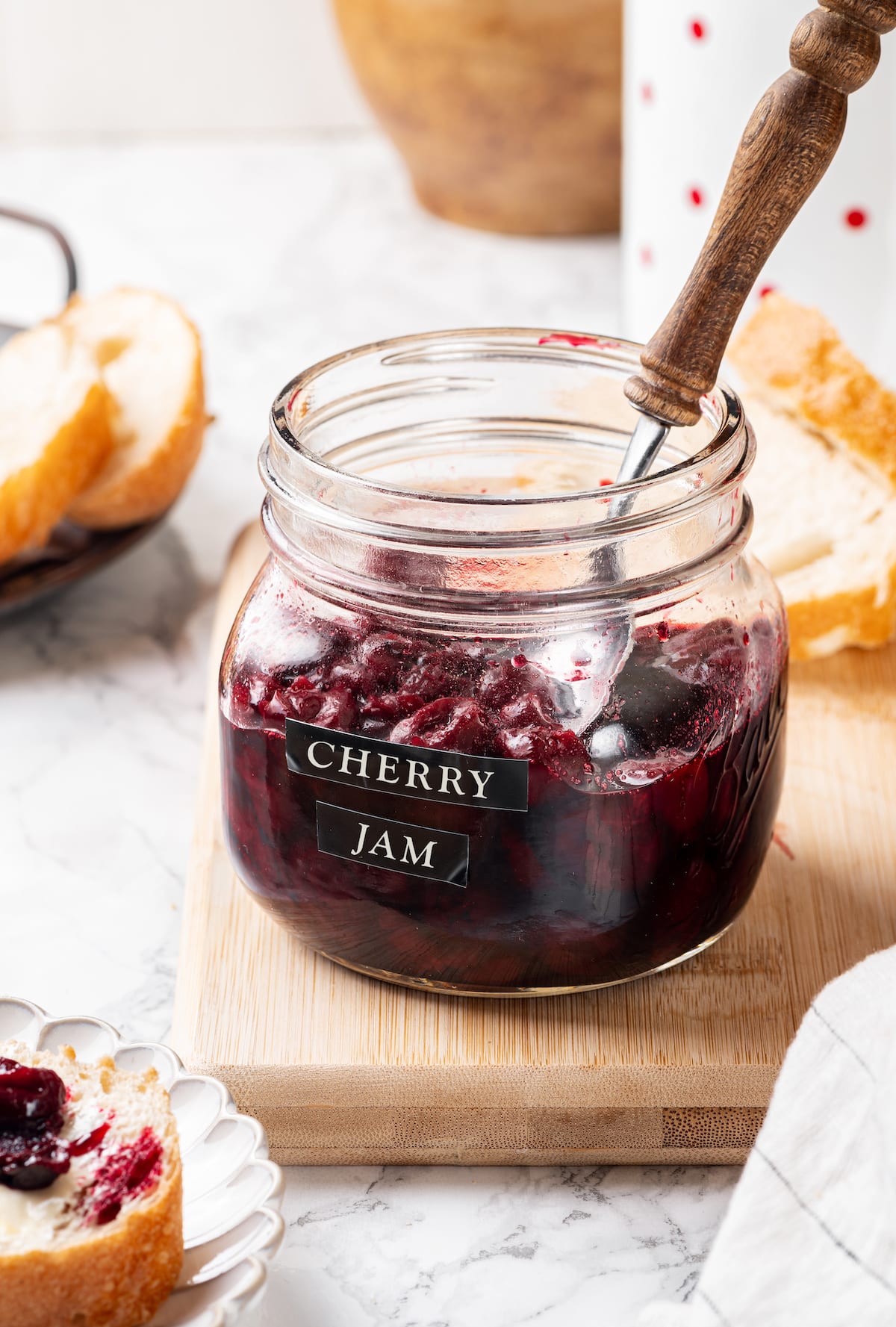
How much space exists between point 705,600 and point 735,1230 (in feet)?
1.32

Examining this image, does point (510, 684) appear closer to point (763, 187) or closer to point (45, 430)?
point (763, 187)

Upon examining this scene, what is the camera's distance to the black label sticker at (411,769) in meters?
0.88

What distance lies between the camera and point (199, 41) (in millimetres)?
2959

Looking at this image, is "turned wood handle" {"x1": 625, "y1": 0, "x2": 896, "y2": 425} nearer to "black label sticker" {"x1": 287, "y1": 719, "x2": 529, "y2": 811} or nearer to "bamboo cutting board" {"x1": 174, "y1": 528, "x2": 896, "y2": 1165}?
"black label sticker" {"x1": 287, "y1": 719, "x2": 529, "y2": 811}

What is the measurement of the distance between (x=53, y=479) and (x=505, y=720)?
0.72 m

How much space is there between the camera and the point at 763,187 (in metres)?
0.91

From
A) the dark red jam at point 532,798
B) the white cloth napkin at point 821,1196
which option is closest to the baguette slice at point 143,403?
the dark red jam at point 532,798

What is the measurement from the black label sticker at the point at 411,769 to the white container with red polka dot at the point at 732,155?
936mm

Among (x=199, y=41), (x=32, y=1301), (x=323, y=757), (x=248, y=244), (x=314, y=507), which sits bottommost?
(x=248, y=244)

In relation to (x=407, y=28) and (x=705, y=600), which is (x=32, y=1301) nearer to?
(x=705, y=600)

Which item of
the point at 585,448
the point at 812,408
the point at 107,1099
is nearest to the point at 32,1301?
the point at 107,1099

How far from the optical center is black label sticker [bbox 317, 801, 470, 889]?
0.91m

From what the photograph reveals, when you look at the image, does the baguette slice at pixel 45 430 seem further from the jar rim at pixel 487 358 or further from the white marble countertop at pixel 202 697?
the jar rim at pixel 487 358

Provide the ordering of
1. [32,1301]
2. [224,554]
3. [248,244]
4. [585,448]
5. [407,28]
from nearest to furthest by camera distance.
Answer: [32,1301]
[585,448]
[224,554]
[407,28]
[248,244]
